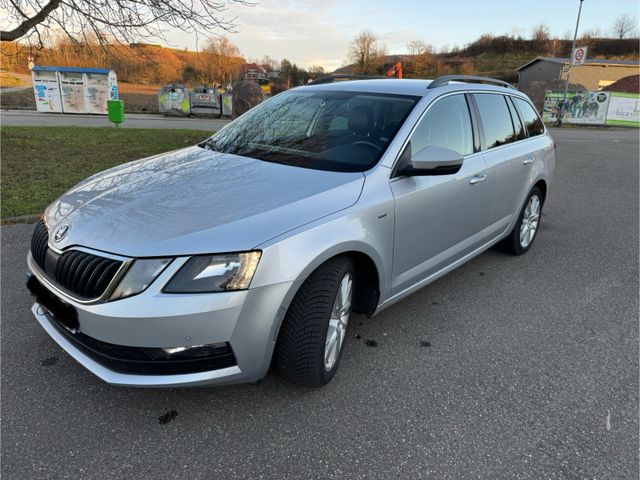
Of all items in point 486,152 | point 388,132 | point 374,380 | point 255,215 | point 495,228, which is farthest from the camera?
point 495,228

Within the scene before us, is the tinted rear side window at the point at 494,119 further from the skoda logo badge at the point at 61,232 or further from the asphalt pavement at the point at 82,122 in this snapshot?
the asphalt pavement at the point at 82,122

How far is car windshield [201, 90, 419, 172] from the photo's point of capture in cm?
305

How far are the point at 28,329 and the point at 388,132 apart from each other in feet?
9.25

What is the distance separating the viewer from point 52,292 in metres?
2.40

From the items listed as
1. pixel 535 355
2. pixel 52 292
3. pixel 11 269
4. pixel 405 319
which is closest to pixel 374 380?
pixel 405 319

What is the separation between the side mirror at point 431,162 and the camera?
2879 millimetres

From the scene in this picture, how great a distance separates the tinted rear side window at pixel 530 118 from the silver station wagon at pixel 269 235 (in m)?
1.14

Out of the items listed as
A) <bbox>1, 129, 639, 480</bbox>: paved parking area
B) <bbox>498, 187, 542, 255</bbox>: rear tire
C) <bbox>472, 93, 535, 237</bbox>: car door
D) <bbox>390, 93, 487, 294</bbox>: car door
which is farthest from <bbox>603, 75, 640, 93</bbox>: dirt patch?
<bbox>1, 129, 639, 480</bbox>: paved parking area

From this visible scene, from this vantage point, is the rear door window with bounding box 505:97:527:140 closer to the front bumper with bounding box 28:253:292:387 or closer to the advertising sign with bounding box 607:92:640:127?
the front bumper with bounding box 28:253:292:387

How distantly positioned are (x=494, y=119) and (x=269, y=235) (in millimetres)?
2944

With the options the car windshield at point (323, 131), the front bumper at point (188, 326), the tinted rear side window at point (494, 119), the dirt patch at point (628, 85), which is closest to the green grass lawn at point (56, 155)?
the car windshield at point (323, 131)

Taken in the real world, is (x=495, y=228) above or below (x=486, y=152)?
below

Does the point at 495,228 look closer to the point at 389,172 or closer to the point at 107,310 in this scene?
the point at 389,172

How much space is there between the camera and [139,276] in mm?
2082
